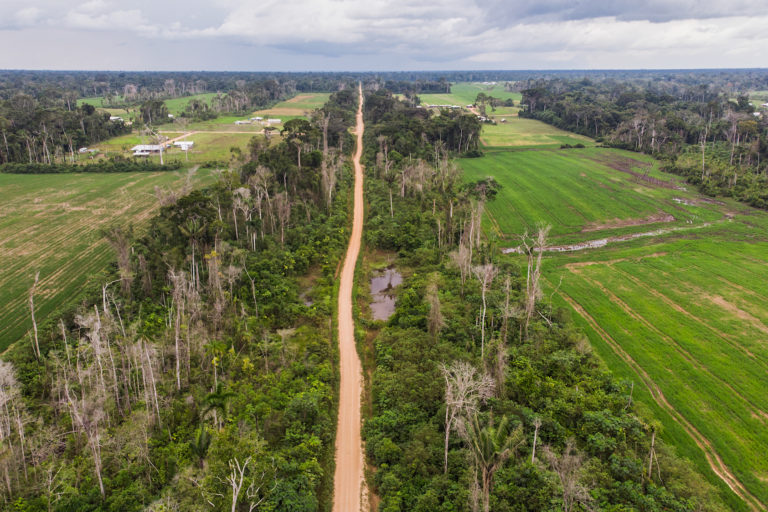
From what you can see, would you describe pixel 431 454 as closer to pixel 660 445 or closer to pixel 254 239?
pixel 660 445

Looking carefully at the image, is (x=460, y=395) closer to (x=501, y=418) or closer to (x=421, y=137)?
(x=501, y=418)

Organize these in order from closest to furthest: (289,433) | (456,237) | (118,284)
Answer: (289,433), (118,284), (456,237)

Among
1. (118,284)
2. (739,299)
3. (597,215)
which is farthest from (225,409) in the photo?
(597,215)

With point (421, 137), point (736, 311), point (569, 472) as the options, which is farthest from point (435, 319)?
point (421, 137)

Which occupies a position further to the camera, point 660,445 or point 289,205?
point 289,205

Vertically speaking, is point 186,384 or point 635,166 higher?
point 635,166

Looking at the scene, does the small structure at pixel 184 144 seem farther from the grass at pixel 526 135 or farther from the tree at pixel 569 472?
the tree at pixel 569 472

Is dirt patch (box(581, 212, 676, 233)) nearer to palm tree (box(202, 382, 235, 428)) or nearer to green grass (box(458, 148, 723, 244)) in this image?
green grass (box(458, 148, 723, 244))
